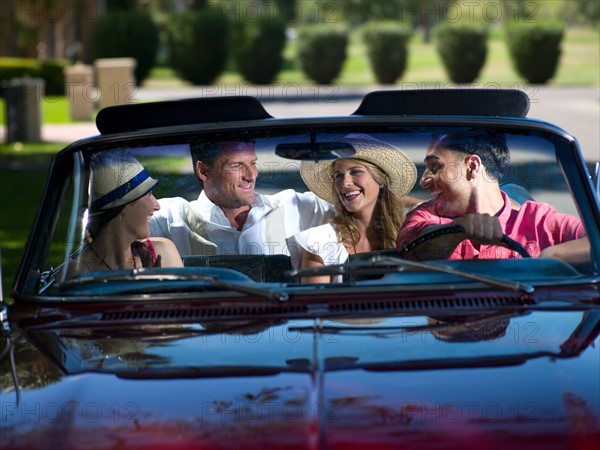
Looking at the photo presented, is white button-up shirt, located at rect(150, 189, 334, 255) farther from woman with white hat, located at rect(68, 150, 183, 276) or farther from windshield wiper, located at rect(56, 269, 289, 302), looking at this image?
windshield wiper, located at rect(56, 269, 289, 302)

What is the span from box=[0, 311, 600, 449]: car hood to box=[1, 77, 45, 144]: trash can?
1784 centimetres

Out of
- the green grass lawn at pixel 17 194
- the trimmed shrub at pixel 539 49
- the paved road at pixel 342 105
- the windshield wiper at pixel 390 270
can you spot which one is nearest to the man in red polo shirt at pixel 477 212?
the windshield wiper at pixel 390 270

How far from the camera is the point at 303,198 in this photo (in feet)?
12.8

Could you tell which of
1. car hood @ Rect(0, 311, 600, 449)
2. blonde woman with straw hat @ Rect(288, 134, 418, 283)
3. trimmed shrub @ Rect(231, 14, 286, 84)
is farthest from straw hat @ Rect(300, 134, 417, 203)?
trimmed shrub @ Rect(231, 14, 286, 84)

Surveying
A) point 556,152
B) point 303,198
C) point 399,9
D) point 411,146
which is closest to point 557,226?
point 556,152

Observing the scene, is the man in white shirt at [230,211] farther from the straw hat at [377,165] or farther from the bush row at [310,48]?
the bush row at [310,48]

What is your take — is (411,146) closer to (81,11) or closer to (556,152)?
(556,152)

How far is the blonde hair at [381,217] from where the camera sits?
3848mm

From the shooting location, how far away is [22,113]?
67.3 feet

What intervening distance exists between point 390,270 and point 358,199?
47 cm

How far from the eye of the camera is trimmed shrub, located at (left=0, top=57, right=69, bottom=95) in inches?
1352

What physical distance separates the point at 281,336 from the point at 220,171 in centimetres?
97

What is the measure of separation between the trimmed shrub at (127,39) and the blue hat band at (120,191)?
33167 mm

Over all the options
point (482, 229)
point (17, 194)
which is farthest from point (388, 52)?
point (482, 229)
